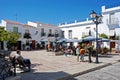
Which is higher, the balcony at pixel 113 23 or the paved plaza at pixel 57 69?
the balcony at pixel 113 23

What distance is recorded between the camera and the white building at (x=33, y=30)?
121 feet

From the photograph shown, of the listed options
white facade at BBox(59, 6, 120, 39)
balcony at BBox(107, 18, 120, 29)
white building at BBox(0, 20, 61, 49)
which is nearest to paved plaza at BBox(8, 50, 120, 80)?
balcony at BBox(107, 18, 120, 29)

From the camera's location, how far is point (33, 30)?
41.6 metres

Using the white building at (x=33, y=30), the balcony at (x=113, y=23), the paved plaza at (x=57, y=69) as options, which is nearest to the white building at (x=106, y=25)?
the balcony at (x=113, y=23)

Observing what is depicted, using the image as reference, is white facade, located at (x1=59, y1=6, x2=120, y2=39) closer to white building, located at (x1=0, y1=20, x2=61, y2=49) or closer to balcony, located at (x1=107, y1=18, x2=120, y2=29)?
balcony, located at (x1=107, y1=18, x2=120, y2=29)

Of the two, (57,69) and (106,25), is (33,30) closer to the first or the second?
(106,25)

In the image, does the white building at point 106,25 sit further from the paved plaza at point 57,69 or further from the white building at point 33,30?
the paved plaza at point 57,69

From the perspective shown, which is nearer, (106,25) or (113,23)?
(113,23)

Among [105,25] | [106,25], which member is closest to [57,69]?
[106,25]

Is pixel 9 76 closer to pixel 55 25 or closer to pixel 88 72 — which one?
pixel 88 72

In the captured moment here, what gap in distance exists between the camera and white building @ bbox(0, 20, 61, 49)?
36909mm

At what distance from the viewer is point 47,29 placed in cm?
4466

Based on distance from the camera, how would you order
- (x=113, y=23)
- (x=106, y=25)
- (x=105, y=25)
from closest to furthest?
(x=113, y=23), (x=106, y=25), (x=105, y=25)

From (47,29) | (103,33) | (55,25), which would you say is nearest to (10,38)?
(103,33)
